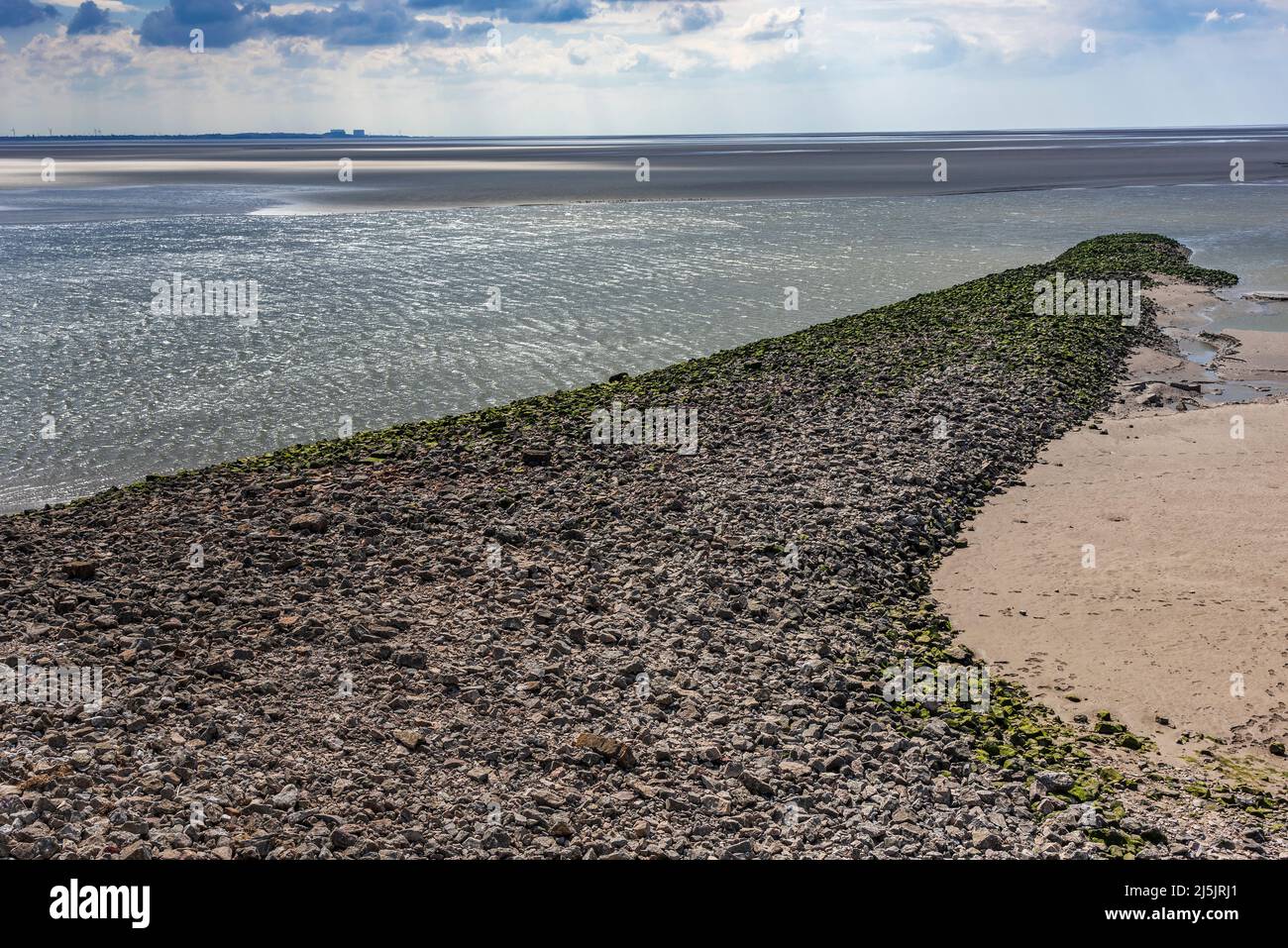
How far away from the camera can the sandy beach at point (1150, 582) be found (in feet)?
34.7

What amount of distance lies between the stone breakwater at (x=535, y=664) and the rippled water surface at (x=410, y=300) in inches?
160

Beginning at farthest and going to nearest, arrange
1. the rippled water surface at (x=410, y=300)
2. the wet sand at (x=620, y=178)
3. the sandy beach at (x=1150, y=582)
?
the wet sand at (x=620, y=178) → the rippled water surface at (x=410, y=300) → the sandy beach at (x=1150, y=582)

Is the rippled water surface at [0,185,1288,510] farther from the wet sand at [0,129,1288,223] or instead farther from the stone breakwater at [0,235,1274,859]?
the wet sand at [0,129,1288,223]

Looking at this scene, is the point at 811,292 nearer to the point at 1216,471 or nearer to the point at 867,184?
the point at 1216,471

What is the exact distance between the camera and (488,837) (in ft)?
26.0

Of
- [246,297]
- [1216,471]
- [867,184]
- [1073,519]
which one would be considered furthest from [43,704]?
[867,184]

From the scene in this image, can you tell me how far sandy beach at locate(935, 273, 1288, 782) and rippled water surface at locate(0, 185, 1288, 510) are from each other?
10709 millimetres

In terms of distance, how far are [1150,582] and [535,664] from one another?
768 centimetres

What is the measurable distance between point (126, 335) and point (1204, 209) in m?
59.1

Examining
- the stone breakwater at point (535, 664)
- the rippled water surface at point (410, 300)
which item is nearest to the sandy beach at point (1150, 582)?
the stone breakwater at point (535, 664)

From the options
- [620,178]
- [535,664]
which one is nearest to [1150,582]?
[535,664]

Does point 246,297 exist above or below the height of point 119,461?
above

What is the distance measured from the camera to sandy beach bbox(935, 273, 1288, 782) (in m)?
10.6

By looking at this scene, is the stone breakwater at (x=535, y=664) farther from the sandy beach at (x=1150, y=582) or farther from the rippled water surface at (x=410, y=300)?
the rippled water surface at (x=410, y=300)
